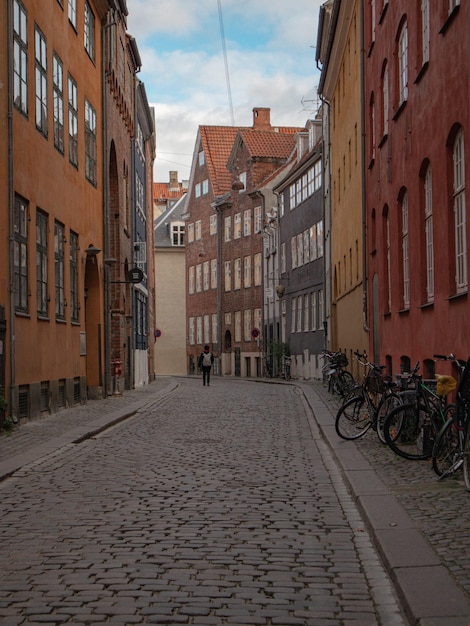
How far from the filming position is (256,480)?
431 inches

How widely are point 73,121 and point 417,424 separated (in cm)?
1545

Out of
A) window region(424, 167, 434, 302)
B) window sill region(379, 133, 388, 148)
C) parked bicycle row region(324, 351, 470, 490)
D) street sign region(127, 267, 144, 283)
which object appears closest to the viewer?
parked bicycle row region(324, 351, 470, 490)

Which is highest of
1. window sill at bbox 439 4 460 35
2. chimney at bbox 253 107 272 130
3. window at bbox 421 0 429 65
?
chimney at bbox 253 107 272 130

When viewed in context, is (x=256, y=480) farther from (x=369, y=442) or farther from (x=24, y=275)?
(x=24, y=275)

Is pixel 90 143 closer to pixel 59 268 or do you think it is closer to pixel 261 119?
pixel 59 268

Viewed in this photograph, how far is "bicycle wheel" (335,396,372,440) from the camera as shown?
49.0 ft

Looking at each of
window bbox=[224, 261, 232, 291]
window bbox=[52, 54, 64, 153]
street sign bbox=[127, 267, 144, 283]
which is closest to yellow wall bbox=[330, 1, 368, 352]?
street sign bbox=[127, 267, 144, 283]

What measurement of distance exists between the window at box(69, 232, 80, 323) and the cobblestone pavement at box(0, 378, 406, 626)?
1080 centimetres

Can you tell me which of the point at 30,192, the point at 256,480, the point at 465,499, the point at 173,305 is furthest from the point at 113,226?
the point at 173,305

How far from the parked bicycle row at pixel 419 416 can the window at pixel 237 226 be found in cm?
5450

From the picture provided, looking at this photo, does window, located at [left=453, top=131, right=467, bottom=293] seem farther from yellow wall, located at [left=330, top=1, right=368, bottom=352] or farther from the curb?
yellow wall, located at [left=330, top=1, right=368, bottom=352]

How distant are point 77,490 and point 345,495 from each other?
261cm

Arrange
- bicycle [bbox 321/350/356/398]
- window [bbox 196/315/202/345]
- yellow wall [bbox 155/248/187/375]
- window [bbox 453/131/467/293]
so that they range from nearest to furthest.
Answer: window [bbox 453/131/467/293] → bicycle [bbox 321/350/356/398] → window [bbox 196/315/202/345] → yellow wall [bbox 155/248/187/375]

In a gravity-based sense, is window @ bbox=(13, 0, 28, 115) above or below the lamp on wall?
above
